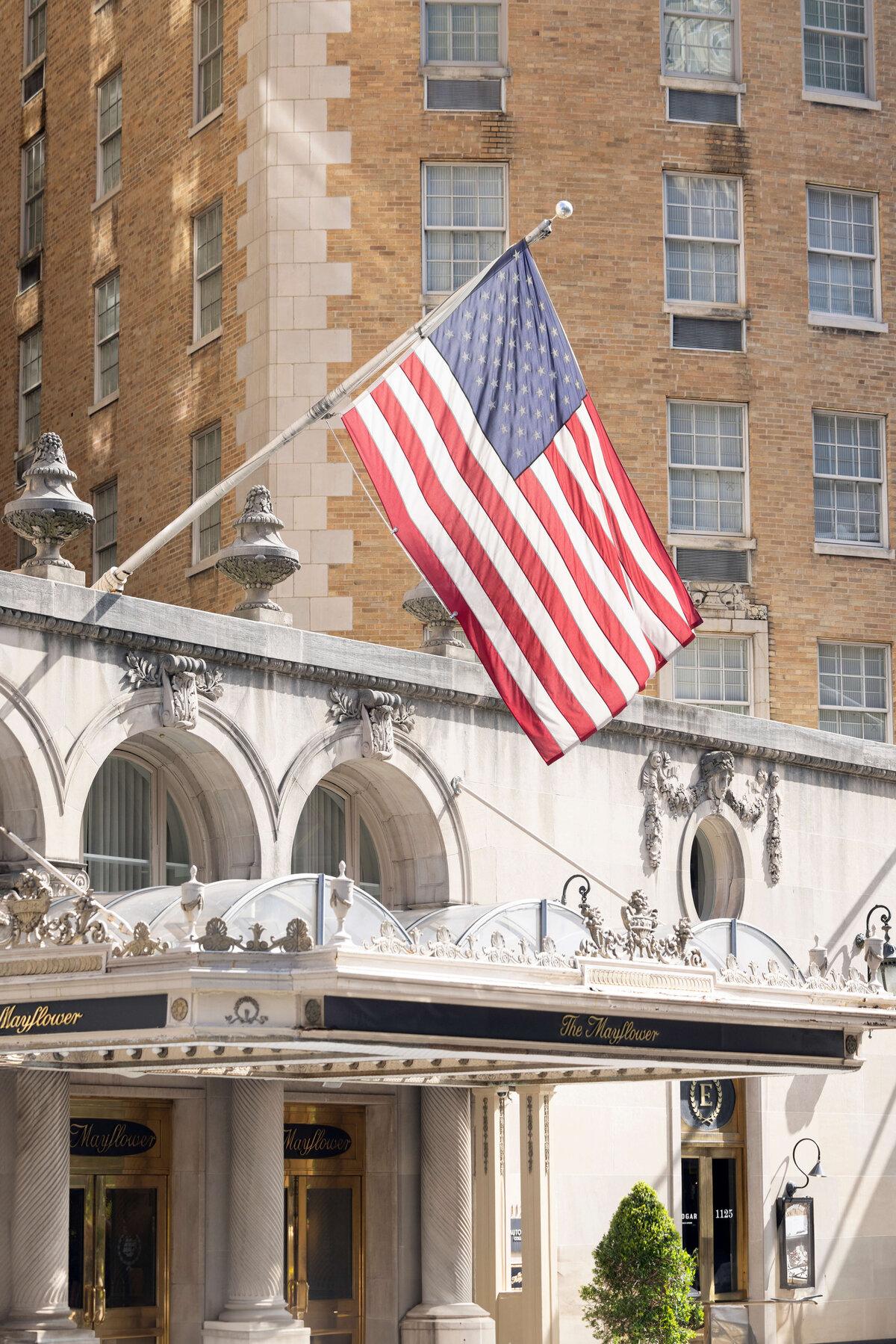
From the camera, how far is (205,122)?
1235 inches

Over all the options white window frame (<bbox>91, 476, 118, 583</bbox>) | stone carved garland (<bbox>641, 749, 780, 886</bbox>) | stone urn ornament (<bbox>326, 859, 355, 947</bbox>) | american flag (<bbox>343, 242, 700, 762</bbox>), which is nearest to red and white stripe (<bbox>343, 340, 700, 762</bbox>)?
american flag (<bbox>343, 242, 700, 762</bbox>)

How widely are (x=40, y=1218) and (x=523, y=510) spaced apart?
7.88m

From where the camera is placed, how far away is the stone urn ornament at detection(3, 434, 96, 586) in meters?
19.8

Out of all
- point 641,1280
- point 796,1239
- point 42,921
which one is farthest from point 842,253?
point 42,921

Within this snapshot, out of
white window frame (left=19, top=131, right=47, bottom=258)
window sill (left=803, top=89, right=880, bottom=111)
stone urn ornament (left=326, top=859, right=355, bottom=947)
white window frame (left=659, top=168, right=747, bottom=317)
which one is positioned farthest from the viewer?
white window frame (left=19, top=131, right=47, bottom=258)

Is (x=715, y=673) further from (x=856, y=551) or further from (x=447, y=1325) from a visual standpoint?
(x=447, y=1325)

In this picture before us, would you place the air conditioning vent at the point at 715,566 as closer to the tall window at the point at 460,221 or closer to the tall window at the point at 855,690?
the tall window at the point at 855,690

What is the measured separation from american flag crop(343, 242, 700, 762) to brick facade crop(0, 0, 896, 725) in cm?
1002

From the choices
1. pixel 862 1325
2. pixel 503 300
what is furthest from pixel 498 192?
pixel 862 1325

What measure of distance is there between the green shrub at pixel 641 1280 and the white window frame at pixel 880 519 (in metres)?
11.2

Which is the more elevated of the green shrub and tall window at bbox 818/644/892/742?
tall window at bbox 818/644/892/742

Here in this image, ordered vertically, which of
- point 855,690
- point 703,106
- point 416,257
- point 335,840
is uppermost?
point 703,106

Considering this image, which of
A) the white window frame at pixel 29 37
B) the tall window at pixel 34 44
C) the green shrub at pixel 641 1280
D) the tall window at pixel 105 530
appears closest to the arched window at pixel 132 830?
the green shrub at pixel 641 1280

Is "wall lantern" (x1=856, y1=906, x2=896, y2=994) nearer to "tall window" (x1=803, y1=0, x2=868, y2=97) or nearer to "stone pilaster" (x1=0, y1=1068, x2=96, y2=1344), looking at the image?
"stone pilaster" (x1=0, y1=1068, x2=96, y2=1344)
